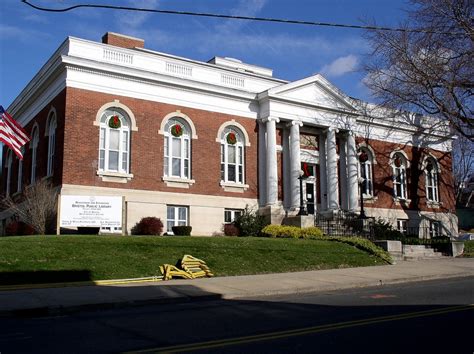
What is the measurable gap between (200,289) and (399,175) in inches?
1054

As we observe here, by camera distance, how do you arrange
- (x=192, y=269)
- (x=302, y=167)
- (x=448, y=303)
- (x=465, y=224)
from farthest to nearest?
(x=465, y=224) < (x=302, y=167) < (x=192, y=269) < (x=448, y=303)

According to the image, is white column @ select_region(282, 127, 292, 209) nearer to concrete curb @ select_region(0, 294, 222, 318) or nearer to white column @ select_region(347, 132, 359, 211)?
white column @ select_region(347, 132, 359, 211)

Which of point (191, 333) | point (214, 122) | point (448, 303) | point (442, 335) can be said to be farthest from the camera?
point (214, 122)

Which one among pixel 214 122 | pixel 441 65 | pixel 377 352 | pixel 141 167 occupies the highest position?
pixel 441 65

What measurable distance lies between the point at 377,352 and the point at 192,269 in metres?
10.7

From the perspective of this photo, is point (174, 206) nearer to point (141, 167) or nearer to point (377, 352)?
point (141, 167)

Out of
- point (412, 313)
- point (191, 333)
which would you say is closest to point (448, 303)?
point (412, 313)

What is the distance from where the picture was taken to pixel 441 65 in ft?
84.5

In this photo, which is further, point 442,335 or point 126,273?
point 126,273

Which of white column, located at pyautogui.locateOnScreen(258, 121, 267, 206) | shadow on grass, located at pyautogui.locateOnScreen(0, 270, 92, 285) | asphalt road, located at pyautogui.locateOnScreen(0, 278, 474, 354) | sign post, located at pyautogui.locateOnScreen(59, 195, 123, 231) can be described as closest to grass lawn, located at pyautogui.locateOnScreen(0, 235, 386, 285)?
shadow on grass, located at pyautogui.locateOnScreen(0, 270, 92, 285)

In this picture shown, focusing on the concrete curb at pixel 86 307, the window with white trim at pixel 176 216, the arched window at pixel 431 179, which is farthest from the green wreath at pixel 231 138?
the concrete curb at pixel 86 307

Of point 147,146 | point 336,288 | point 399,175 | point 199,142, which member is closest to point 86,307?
point 336,288

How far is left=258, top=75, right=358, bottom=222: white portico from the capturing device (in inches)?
1178

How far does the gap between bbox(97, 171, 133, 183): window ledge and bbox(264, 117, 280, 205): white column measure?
801 cm
